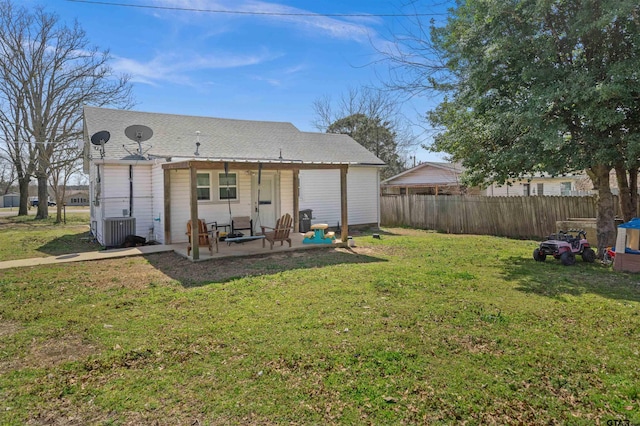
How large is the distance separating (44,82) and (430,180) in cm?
2587

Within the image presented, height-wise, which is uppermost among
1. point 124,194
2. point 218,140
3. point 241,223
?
point 218,140

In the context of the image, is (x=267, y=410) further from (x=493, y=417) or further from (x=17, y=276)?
(x=17, y=276)

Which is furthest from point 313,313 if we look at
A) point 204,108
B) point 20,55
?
point 20,55

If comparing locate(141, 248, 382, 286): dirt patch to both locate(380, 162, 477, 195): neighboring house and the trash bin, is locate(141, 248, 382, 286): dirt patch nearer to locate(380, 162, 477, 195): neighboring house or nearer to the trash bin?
the trash bin

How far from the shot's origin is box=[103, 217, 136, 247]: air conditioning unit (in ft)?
35.8

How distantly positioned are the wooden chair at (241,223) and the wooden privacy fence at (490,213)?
8035mm

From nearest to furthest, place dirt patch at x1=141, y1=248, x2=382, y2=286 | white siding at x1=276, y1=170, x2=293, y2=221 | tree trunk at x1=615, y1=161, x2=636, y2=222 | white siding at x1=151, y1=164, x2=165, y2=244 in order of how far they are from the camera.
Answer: dirt patch at x1=141, y1=248, x2=382, y2=286
tree trunk at x1=615, y1=161, x2=636, y2=222
white siding at x1=151, y1=164, x2=165, y2=244
white siding at x1=276, y1=170, x2=293, y2=221

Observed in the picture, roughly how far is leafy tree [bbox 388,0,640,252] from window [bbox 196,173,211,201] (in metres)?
6.92

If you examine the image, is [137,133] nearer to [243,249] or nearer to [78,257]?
[78,257]

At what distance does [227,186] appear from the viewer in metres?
12.1

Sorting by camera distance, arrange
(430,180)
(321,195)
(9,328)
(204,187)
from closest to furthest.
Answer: (9,328) < (204,187) < (321,195) < (430,180)

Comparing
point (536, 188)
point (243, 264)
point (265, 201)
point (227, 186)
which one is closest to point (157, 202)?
point (227, 186)

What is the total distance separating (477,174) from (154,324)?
313 inches

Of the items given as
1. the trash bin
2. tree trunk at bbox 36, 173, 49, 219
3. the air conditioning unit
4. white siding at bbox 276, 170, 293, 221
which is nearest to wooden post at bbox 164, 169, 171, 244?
the air conditioning unit
